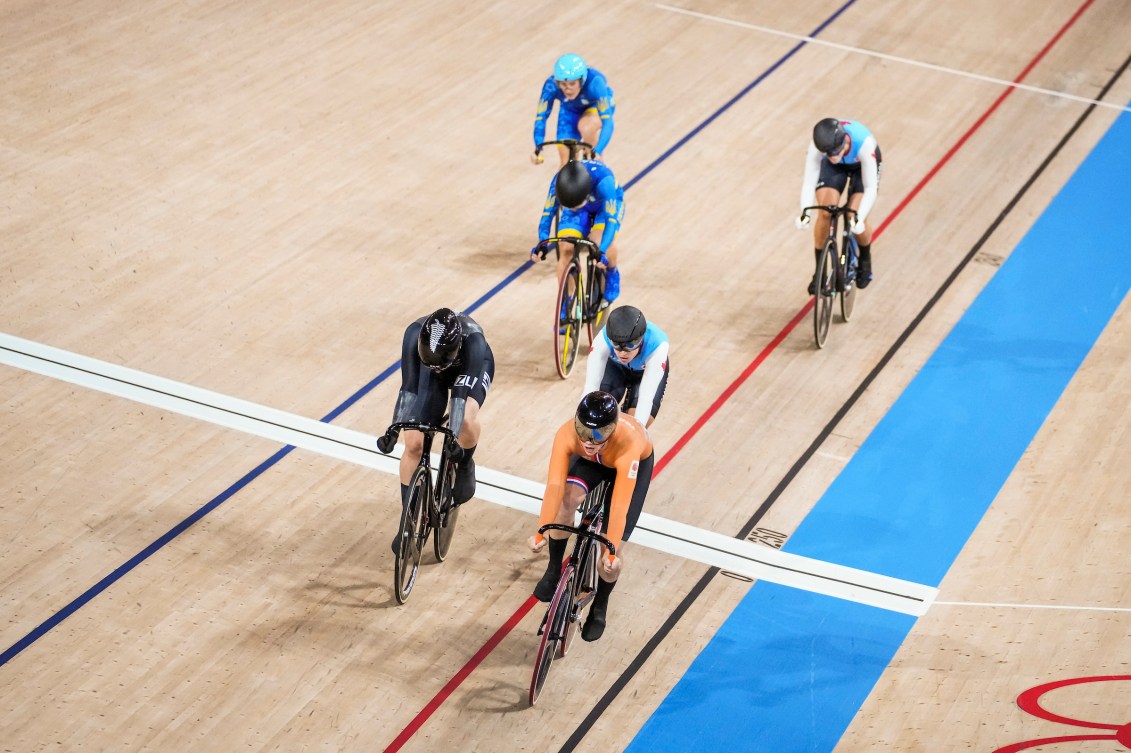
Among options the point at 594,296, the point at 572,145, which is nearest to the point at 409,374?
the point at 594,296

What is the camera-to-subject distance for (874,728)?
5.64m

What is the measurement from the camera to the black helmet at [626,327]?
19.0ft

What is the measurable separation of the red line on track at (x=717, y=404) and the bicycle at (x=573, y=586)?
0.92ft

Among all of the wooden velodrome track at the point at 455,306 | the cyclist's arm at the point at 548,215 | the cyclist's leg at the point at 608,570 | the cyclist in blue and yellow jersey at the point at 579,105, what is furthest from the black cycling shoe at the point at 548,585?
the cyclist in blue and yellow jersey at the point at 579,105

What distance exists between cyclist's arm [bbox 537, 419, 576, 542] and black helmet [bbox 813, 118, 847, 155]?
3019 mm

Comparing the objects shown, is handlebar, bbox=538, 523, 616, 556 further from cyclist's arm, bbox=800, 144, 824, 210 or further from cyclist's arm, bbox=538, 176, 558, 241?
cyclist's arm, bbox=800, 144, 824, 210

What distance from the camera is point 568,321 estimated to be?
766 cm

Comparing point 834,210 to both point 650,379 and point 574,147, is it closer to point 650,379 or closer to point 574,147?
point 574,147

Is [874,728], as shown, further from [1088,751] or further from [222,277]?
[222,277]

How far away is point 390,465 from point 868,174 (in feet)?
10.2

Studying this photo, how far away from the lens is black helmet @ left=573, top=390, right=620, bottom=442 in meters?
5.16

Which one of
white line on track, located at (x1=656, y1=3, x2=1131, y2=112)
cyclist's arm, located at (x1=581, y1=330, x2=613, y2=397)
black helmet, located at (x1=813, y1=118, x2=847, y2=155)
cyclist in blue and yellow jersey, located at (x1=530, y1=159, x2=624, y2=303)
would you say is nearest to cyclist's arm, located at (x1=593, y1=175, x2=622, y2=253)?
cyclist in blue and yellow jersey, located at (x1=530, y1=159, x2=624, y2=303)

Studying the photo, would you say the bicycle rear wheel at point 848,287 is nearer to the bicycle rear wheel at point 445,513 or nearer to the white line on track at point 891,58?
the bicycle rear wheel at point 445,513

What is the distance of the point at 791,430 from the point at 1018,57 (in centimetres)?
642
